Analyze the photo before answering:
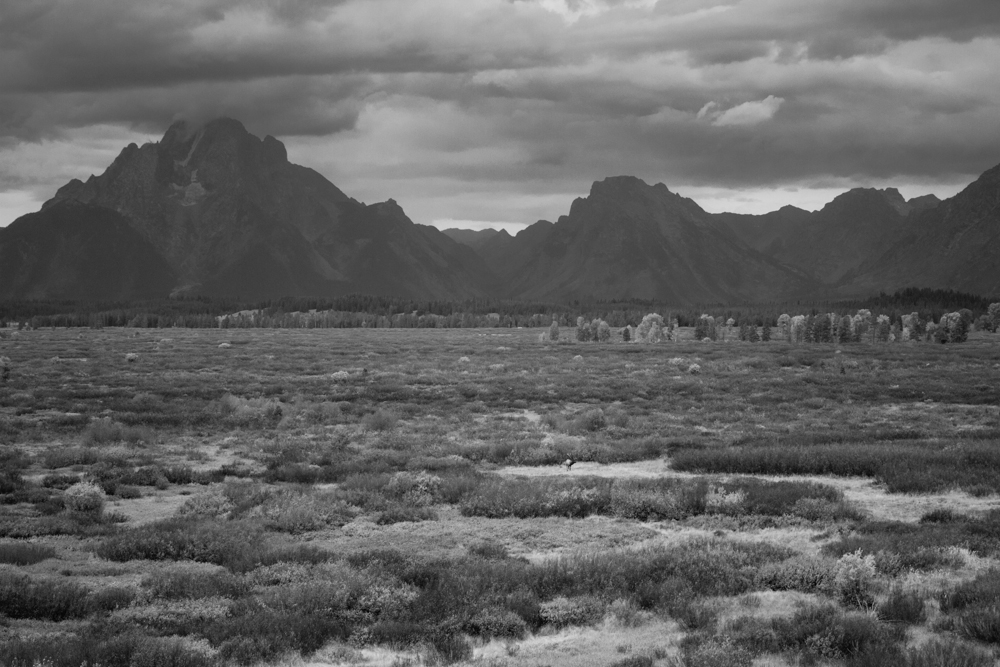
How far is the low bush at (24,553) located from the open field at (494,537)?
56 mm

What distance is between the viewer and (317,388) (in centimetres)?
4325

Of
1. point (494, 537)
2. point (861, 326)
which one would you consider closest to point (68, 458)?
point (494, 537)

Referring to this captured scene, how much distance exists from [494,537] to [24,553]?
26.4ft

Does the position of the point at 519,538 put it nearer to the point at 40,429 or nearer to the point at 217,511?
the point at 217,511

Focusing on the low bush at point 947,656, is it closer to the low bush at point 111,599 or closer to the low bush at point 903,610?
the low bush at point 903,610

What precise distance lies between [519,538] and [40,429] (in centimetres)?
2122

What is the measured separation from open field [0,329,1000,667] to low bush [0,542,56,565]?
0.18 feet

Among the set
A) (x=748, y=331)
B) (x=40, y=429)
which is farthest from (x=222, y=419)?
(x=748, y=331)

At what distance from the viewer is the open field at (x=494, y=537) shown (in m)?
9.90

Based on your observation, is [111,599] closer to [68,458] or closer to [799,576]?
[799,576]

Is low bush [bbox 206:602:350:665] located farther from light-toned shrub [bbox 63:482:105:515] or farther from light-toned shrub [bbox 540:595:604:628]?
light-toned shrub [bbox 63:482:105:515]

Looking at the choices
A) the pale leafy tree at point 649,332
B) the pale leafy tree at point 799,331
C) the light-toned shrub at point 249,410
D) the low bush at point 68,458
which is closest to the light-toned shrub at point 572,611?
the low bush at point 68,458

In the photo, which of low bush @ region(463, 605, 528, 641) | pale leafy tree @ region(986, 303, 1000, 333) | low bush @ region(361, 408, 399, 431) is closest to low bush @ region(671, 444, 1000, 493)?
low bush @ region(463, 605, 528, 641)

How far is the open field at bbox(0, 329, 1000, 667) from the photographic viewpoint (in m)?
9.90
